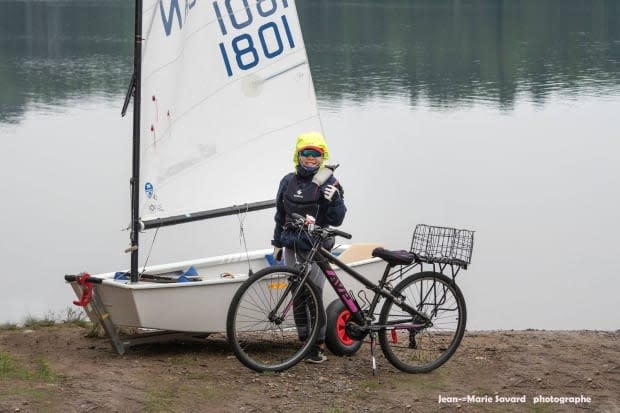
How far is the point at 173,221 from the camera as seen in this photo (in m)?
7.44

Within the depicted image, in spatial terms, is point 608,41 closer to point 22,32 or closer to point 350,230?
point 22,32

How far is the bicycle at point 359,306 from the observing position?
20.1 feet

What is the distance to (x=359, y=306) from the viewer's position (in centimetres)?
648

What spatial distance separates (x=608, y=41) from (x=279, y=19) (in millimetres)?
30129

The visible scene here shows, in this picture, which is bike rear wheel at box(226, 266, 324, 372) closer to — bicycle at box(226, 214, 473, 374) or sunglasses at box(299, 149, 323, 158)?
bicycle at box(226, 214, 473, 374)

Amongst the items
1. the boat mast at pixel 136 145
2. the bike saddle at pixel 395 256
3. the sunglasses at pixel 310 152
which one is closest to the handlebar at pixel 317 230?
the bike saddle at pixel 395 256

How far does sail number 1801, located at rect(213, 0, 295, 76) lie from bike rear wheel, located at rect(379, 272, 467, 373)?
2135 millimetres

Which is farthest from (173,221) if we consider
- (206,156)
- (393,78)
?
(393,78)

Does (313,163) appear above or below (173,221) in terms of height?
above

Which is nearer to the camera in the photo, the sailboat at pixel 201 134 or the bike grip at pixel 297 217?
the bike grip at pixel 297 217

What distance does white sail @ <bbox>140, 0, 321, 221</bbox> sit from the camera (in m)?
7.32

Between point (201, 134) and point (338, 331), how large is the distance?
1760mm

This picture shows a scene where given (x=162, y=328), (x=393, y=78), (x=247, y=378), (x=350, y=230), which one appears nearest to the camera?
(x=247, y=378)

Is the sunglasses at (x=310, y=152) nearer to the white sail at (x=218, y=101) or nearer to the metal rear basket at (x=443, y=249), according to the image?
the metal rear basket at (x=443, y=249)
